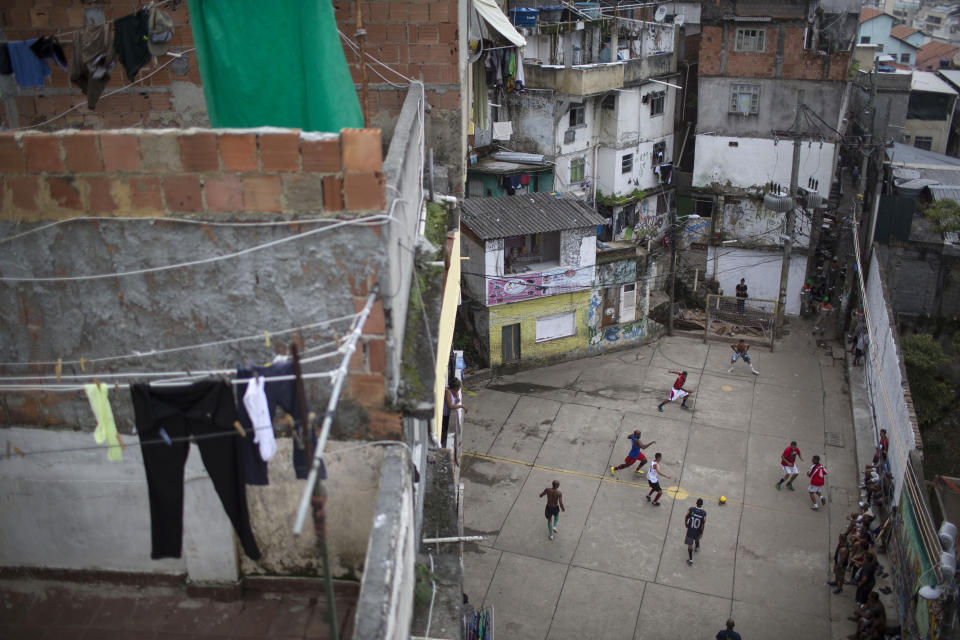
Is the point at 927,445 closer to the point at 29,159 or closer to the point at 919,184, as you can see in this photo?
the point at 919,184

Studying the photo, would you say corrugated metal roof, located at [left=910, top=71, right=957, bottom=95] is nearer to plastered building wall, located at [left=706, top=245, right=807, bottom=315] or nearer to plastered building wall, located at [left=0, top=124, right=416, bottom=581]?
plastered building wall, located at [left=706, top=245, right=807, bottom=315]

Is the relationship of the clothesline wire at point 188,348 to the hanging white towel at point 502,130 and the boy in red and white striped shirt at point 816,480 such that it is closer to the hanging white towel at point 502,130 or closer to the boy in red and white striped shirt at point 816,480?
the boy in red and white striped shirt at point 816,480

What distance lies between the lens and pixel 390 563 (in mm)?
4586

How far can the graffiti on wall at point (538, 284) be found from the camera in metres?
22.9

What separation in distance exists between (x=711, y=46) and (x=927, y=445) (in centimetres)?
1635

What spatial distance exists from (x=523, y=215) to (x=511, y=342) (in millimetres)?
3674

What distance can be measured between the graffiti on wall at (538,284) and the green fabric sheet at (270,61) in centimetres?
1640

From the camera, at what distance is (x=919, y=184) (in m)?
24.7

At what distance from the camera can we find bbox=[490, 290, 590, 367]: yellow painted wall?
23.4 meters

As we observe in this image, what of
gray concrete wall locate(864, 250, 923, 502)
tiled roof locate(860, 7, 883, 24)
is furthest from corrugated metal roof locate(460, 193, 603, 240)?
tiled roof locate(860, 7, 883, 24)

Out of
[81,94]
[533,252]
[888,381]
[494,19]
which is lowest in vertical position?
[888,381]

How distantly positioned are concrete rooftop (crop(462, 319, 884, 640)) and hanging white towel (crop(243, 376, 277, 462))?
10.5 meters

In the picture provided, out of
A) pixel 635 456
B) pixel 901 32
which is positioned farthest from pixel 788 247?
pixel 901 32

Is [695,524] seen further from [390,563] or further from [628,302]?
[390,563]
